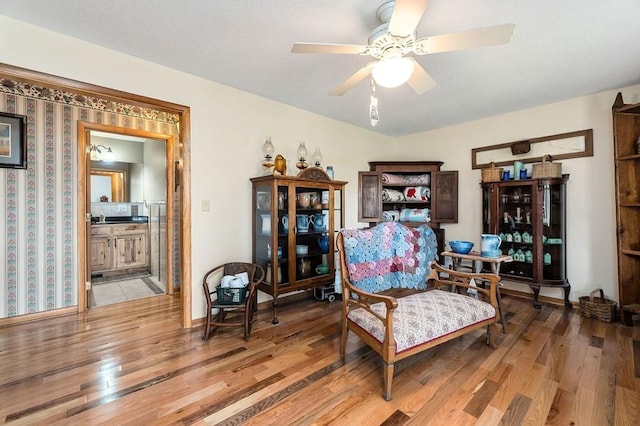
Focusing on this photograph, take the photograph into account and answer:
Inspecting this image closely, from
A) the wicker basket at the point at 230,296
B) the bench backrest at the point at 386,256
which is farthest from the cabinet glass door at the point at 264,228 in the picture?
the bench backrest at the point at 386,256

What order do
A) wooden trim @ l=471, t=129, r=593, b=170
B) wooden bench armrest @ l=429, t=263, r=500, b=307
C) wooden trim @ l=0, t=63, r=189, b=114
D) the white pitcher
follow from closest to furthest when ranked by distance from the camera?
wooden trim @ l=0, t=63, r=189, b=114
wooden bench armrest @ l=429, t=263, r=500, b=307
the white pitcher
wooden trim @ l=471, t=129, r=593, b=170

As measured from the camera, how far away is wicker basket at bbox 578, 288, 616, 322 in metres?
2.81

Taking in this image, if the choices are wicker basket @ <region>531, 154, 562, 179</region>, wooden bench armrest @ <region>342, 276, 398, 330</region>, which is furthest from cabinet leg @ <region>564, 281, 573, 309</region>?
wooden bench armrest @ <region>342, 276, 398, 330</region>

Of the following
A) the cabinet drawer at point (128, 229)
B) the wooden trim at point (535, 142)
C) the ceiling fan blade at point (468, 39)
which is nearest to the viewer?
the ceiling fan blade at point (468, 39)

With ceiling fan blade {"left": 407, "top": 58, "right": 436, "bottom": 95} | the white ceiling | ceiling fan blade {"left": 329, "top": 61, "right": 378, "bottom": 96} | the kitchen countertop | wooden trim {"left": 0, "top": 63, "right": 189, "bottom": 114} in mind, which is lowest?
the kitchen countertop

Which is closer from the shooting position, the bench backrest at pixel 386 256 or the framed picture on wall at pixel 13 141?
the bench backrest at pixel 386 256

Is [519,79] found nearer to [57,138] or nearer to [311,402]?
[311,402]

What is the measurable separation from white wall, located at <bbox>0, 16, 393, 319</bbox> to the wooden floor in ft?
2.40

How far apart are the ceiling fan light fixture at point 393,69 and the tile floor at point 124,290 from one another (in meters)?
3.81

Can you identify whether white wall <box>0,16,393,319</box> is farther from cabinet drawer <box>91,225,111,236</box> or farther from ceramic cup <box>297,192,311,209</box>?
cabinet drawer <box>91,225,111,236</box>

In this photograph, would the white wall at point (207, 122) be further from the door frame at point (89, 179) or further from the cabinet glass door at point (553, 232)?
the cabinet glass door at point (553, 232)

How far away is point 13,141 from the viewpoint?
2904 mm

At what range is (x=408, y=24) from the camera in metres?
1.40

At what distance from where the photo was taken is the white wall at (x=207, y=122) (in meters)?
2.01
